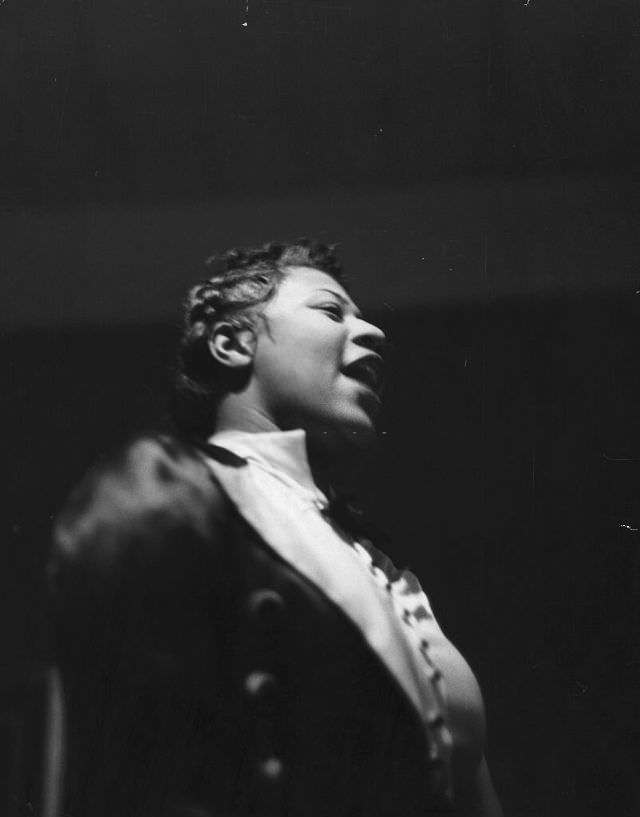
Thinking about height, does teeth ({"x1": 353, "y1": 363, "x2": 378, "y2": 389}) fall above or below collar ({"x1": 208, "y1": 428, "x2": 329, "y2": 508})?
above

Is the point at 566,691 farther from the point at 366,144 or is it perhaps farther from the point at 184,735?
the point at 366,144

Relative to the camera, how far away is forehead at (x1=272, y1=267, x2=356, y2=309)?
2422 mm

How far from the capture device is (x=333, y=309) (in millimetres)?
2447

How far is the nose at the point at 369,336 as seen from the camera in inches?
97.1

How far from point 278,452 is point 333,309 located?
1.11 feet

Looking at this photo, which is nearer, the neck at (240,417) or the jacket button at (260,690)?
the jacket button at (260,690)

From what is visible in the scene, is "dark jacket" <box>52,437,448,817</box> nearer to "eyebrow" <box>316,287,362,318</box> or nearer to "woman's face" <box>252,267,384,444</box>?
"woman's face" <box>252,267,384,444</box>

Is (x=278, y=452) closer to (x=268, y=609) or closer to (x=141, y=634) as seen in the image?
(x=268, y=609)

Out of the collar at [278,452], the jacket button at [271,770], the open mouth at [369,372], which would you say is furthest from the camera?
the open mouth at [369,372]

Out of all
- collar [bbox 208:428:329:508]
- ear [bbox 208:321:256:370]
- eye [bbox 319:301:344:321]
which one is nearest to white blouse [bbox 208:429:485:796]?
collar [bbox 208:428:329:508]

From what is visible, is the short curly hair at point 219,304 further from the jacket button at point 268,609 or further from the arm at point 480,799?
the arm at point 480,799

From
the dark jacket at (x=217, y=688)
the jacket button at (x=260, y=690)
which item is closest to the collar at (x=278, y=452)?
the dark jacket at (x=217, y=688)

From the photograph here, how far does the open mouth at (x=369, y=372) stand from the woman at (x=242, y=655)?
8.2 inches

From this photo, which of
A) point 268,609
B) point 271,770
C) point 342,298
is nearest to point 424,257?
point 342,298
